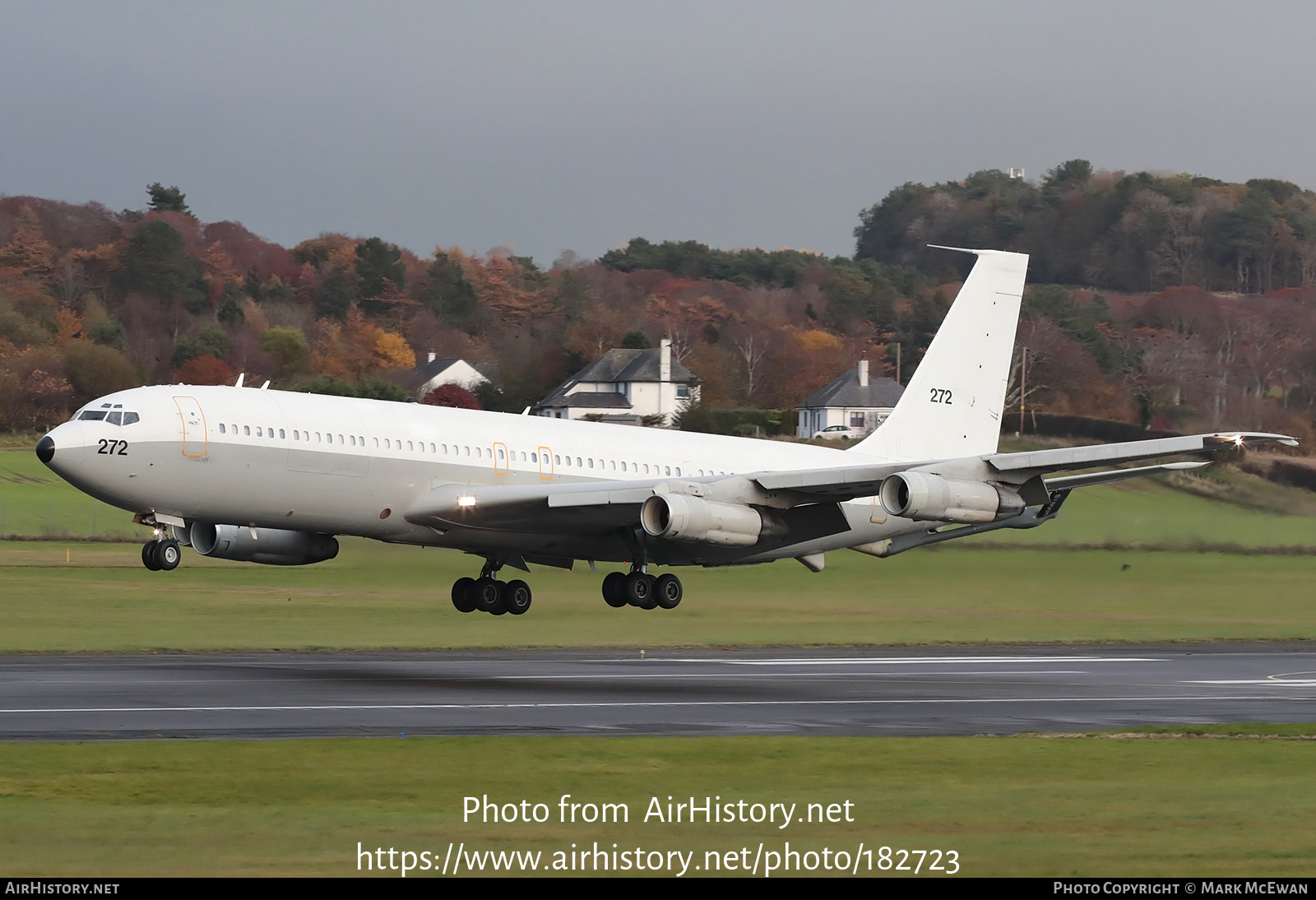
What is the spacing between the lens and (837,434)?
105812mm

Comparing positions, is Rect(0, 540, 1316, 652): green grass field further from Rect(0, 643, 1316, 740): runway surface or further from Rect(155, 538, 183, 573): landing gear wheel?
Rect(155, 538, 183, 573): landing gear wheel

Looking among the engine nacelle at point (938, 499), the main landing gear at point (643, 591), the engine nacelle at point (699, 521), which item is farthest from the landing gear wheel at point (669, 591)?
→ the engine nacelle at point (938, 499)

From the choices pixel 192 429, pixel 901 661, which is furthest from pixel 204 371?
pixel 192 429

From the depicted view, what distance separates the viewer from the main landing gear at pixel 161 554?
3728cm

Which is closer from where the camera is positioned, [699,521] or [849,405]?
[699,521]

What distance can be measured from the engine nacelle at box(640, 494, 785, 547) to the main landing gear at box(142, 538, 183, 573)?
34.9 ft

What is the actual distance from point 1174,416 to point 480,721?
64.9 m

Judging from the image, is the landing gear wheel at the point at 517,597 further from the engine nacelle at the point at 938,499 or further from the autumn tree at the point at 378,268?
the autumn tree at the point at 378,268

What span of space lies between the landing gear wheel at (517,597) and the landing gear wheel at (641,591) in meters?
4.11

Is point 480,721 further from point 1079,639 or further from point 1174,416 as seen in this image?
point 1174,416

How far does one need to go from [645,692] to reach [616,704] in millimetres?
2996

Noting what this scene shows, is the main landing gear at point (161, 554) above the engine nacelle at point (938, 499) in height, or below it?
below

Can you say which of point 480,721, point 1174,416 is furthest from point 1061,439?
point 480,721

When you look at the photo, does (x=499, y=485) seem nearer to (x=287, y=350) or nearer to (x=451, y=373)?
(x=451, y=373)
